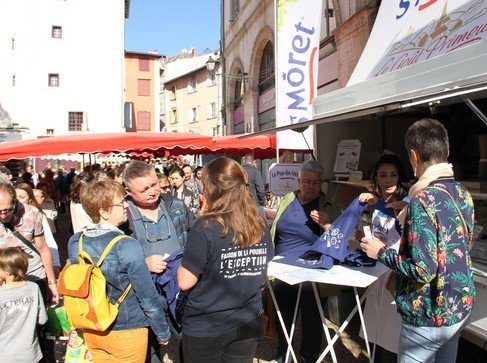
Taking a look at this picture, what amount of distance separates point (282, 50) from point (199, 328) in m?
4.86

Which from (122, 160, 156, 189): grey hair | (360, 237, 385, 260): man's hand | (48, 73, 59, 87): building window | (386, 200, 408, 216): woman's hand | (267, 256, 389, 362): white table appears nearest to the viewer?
(360, 237, 385, 260): man's hand

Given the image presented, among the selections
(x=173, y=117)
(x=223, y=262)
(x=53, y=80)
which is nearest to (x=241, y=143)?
(x=223, y=262)

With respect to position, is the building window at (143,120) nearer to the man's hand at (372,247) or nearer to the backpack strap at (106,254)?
the backpack strap at (106,254)

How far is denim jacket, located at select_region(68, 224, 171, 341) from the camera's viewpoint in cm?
233

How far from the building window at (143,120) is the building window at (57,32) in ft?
43.7

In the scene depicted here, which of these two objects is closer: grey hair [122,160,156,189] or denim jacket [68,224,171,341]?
denim jacket [68,224,171,341]

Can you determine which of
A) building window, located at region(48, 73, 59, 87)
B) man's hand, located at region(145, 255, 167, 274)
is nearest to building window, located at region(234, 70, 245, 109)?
building window, located at region(48, 73, 59, 87)

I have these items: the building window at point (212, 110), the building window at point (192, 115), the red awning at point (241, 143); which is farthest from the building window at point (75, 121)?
the red awning at point (241, 143)

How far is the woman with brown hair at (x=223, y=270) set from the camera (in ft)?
6.98

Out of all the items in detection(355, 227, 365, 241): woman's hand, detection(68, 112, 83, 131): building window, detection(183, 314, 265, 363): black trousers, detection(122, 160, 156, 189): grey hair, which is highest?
detection(68, 112, 83, 131): building window

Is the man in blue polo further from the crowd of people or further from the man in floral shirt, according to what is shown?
the man in floral shirt

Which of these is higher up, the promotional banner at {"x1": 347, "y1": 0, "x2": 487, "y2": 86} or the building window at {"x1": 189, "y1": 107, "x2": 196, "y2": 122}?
the building window at {"x1": 189, "y1": 107, "x2": 196, "y2": 122}

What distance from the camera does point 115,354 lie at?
2455 mm

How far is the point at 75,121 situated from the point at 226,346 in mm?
30742
